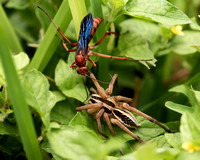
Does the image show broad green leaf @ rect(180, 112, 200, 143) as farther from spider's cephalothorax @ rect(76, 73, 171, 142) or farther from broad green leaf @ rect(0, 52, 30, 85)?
broad green leaf @ rect(0, 52, 30, 85)

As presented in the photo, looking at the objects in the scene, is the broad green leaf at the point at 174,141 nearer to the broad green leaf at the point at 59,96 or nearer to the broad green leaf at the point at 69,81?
the broad green leaf at the point at 69,81

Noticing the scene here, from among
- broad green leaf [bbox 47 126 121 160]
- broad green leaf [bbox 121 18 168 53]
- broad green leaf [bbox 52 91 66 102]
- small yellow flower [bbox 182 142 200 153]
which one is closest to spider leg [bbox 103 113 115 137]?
broad green leaf [bbox 52 91 66 102]

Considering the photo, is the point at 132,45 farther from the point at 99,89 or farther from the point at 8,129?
the point at 8,129

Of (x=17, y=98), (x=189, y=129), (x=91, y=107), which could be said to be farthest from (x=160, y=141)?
(x=17, y=98)

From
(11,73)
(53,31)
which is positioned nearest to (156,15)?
(53,31)

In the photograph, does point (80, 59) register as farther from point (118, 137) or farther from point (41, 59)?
point (118, 137)

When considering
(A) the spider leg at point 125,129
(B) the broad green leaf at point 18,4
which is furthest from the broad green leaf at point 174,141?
(B) the broad green leaf at point 18,4
